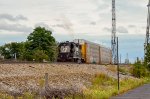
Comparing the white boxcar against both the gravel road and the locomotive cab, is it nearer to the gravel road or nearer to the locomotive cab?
the locomotive cab

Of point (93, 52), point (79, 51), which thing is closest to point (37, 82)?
point (79, 51)

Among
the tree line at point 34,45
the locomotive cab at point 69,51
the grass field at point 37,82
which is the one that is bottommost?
the grass field at point 37,82

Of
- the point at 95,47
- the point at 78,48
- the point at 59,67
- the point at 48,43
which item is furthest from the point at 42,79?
the point at 48,43

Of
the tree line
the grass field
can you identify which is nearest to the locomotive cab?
the grass field

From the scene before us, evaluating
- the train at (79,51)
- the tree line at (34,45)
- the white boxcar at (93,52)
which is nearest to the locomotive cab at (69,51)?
the train at (79,51)

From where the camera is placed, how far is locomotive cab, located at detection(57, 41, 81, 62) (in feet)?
185

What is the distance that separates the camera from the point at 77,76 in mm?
36688

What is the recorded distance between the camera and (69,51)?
56.7m

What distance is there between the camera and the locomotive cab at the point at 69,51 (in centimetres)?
5634

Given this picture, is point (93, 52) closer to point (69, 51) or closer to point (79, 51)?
point (79, 51)

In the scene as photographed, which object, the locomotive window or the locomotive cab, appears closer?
the locomotive cab

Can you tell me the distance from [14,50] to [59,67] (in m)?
86.4

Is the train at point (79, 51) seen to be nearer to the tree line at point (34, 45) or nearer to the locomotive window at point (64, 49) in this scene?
the locomotive window at point (64, 49)

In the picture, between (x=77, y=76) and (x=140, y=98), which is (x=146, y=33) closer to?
(x=77, y=76)
